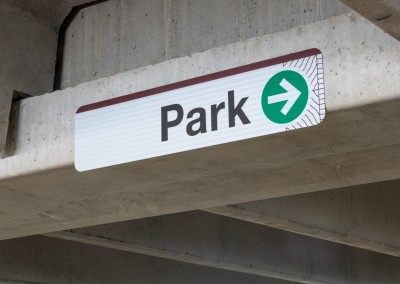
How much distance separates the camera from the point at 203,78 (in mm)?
5273

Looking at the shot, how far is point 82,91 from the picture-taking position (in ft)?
19.7

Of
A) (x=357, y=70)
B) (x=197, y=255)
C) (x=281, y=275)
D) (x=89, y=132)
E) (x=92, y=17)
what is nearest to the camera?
(x=357, y=70)

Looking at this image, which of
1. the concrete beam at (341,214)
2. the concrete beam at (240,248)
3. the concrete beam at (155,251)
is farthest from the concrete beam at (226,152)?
the concrete beam at (240,248)

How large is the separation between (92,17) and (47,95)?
0.72 meters

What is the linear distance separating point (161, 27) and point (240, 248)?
17.4 feet

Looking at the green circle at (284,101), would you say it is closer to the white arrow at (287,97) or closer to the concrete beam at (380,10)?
the white arrow at (287,97)

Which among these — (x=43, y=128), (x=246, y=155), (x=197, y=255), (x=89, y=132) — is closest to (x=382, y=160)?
(x=246, y=155)

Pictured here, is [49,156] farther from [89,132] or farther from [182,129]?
[182,129]

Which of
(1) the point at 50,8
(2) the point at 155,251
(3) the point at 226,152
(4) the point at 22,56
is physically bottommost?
(3) the point at 226,152

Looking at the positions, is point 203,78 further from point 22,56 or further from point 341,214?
point 341,214

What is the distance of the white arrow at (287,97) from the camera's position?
480 cm

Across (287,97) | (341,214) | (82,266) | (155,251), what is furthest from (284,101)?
(82,266)

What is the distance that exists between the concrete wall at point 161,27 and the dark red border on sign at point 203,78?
0.56m

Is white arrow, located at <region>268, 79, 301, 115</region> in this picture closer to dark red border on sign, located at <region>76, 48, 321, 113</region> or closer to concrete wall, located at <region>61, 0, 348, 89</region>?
dark red border on sign, located at <region>76, 48, 321, 113</region>
